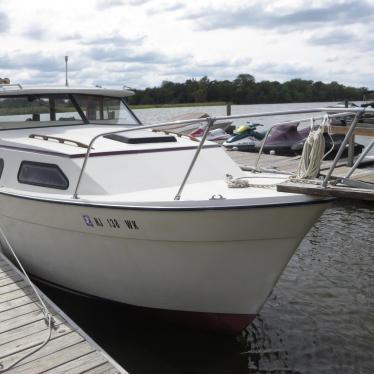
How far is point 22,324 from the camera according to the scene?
5227mm

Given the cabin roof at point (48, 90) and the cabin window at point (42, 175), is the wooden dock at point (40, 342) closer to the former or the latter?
the cabin window at point (42, 175)

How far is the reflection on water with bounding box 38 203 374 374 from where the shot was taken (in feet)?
18.0

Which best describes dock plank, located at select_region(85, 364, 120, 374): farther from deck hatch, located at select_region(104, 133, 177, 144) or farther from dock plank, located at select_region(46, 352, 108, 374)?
deck hatch, located at select_region(104, 133, 177, 144)

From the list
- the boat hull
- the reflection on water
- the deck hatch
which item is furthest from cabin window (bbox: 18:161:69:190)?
the reflection on water

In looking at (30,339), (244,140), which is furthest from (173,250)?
(244,140)

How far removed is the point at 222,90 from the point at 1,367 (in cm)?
4424

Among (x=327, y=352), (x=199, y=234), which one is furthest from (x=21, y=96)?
(x=327, y=352)

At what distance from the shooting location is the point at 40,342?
4.88 meters

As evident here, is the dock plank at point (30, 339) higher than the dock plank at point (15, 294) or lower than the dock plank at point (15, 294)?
lower

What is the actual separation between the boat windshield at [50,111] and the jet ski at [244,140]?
1102 centimetres

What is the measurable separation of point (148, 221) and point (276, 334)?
2.35 metres

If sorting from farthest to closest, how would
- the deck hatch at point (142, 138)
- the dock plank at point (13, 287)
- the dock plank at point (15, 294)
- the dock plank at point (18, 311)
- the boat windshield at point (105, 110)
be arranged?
the boat windshield at point (105, 110)
the deck hatch at point (142, 138)
the dock plank at point (13, 287)
the dock plank at point (15, 294)
the dock plank at point (18, 311)

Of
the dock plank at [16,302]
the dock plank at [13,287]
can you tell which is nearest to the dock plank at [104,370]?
the dock plank at [16,302]

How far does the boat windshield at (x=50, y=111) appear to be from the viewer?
791 centimetres
